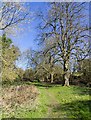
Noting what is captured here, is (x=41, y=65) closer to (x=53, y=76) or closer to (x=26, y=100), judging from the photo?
(x=53, y=76)

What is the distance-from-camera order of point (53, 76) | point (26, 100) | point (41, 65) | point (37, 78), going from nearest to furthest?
point (26, 100) < point (41, 65) < point (53, 76) < point (37, 78)

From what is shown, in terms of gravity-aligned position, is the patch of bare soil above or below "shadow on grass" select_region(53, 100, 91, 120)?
above

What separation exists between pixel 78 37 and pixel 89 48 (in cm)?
184

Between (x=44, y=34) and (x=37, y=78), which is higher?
(x=44, y=34)

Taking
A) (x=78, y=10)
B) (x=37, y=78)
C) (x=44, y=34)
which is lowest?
(x=37, y=78)

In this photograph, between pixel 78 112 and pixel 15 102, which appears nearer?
pixel 15 102

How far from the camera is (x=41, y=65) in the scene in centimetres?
3150

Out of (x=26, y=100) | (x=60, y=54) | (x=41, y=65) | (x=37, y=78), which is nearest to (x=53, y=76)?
(x=37, y=78)

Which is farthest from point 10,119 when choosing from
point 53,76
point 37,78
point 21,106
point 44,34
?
point 37,78

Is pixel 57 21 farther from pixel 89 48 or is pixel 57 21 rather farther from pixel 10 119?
pixel 10 119

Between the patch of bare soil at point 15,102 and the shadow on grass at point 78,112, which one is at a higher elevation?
the patch of bare soil at point 15,102

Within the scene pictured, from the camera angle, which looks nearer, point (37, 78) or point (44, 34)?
point (44, 34)

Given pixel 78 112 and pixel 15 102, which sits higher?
pixel 15 102

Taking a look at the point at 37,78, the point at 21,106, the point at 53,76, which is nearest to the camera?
the point at 21,106
